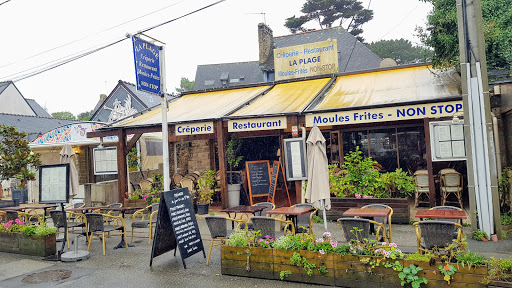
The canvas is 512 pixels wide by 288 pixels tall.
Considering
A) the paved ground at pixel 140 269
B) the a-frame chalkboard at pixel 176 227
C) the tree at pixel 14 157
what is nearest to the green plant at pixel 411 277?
the paved ground at pixel 140 269

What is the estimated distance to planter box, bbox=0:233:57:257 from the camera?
736cm

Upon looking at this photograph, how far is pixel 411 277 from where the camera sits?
454 centimetres

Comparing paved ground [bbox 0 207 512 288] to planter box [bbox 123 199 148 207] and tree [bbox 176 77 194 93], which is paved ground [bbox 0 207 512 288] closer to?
planter box [bbox 123 199 148 207]

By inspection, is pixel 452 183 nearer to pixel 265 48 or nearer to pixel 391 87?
pixel 391 87

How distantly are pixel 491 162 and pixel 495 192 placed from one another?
0.54 meters

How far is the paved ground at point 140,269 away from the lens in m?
5.54

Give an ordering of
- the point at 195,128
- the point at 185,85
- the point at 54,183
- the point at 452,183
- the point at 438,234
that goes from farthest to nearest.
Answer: the point at 185,85, the point at 195,128, the point at 452,183, the point at 54,183, the point at 438,234

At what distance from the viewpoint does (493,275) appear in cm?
447

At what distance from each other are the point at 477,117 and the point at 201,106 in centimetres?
842

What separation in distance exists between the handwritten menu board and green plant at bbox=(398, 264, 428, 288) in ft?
21.0

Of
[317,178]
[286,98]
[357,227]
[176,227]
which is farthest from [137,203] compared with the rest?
[357,227]

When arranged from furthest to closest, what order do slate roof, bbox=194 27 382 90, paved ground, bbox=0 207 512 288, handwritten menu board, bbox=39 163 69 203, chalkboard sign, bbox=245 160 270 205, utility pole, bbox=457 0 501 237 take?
1. slate roof, bbox=194 27 382 90
2. chalkboard sign, bbox=245 160 270 205
3. handwritten menu board, bbox=39 163 69 203
4. utility pole, bbox=457 0 501 237
5. paved ground, bbox=0 207 512 288

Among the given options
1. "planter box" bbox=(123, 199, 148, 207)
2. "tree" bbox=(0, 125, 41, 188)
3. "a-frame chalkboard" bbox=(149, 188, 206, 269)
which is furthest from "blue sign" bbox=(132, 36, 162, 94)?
"tree" bbox=(0, 125, 41, 188)

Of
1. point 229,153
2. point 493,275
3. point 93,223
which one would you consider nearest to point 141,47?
point 93,223
